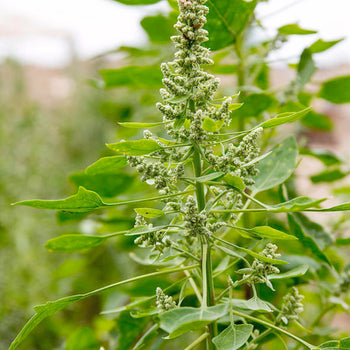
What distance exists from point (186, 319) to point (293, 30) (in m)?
0.49

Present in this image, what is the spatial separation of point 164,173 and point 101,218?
481mm

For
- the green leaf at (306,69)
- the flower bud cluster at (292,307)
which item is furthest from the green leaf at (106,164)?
the green leaf at (306,69)

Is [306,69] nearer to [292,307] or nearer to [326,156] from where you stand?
[326,156]

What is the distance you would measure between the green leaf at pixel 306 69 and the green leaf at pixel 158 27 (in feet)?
0.87

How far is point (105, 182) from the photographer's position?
2.43 feet

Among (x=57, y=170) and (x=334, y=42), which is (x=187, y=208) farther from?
(x=57, y=170)

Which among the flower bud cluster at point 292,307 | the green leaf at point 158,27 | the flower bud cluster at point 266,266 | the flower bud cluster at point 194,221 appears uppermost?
the green leaf at point 158,27

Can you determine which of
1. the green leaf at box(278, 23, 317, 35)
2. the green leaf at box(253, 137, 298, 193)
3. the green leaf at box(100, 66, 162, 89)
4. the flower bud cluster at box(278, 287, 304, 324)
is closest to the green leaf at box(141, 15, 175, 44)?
the green leaf at box(100, 66, 162, 89)

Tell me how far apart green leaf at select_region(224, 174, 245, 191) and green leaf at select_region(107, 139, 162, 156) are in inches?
3.0

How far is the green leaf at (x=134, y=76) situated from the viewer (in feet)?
2.39

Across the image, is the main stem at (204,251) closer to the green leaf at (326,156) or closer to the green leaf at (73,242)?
the green leaf at (73,242)

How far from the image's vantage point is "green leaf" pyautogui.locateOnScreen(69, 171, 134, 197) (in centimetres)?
72

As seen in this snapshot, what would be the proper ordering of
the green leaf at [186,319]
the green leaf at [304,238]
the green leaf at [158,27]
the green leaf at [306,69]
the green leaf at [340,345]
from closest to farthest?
the green leaf at [186,319]
the green leaf at [340,345]
the green leaf at [304,238]
the green leaf at [306,69]
the green leaf at [158,27]

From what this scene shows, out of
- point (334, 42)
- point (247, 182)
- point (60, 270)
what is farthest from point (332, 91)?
point (60, 270)
